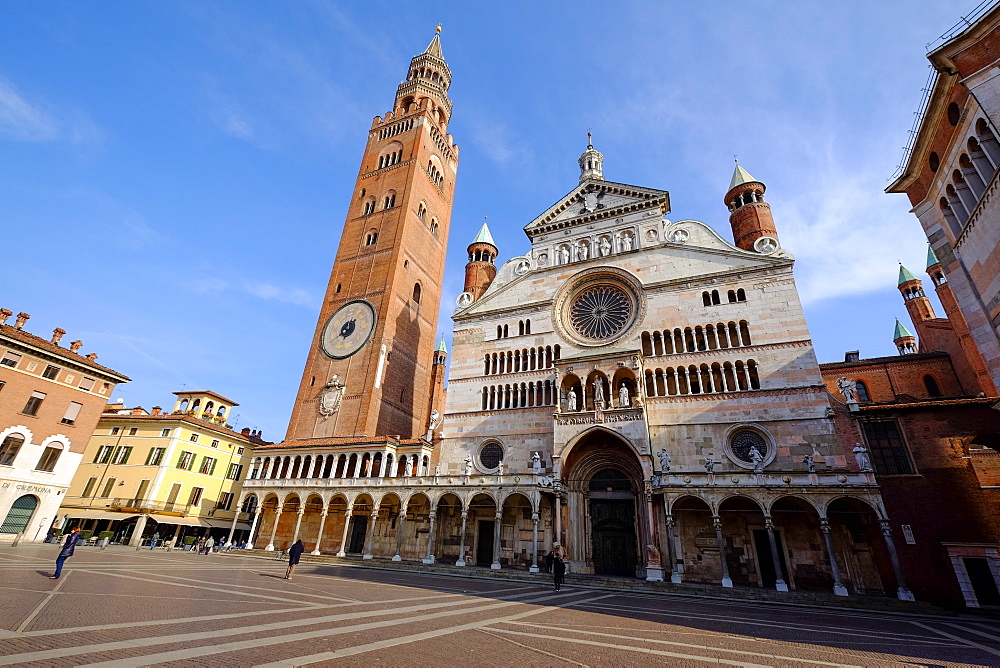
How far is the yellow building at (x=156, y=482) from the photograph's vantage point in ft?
105

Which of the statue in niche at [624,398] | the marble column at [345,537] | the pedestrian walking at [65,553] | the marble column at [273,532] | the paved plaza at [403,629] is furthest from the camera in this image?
the marble column at [273,532]

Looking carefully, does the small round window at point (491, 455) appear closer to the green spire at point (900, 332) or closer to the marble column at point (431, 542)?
the marble column at point (431, 542)

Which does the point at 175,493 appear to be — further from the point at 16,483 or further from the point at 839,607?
the point at 839,607

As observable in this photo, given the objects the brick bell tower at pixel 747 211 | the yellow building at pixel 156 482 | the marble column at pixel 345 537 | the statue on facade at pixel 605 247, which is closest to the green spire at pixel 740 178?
the brick bell tower at pixel 747 211

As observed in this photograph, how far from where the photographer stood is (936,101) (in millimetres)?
14930

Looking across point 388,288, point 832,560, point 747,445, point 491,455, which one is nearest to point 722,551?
point 832,560

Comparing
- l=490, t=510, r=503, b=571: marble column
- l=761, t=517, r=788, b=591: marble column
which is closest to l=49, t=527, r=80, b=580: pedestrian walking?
l=490, t=510, r=503, b=571: marble column

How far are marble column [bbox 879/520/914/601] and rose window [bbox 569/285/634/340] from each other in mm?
14712

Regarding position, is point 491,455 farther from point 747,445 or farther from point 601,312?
point 747,445

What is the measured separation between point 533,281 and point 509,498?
14.3 meters

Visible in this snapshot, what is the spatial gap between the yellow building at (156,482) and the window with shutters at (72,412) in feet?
17.3

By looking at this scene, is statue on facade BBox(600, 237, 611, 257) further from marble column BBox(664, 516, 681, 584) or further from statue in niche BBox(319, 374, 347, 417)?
statue in niche BBox(319, 374, 347, 417)

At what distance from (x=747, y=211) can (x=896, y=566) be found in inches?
840

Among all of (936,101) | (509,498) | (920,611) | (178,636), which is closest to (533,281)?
(509,498)
